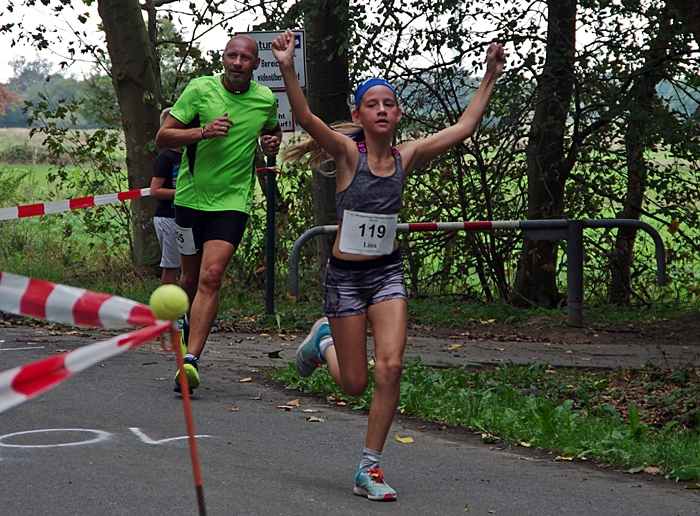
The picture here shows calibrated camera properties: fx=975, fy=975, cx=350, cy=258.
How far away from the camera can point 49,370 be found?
2393 mm

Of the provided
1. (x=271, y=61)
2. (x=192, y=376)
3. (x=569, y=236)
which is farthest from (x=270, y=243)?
(x=192, y=376)

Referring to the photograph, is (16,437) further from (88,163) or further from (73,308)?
(88,163)

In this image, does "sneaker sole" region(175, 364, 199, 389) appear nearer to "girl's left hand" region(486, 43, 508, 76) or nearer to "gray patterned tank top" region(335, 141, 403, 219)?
"gray patterned tank top" region(335, 141, 403, 219)

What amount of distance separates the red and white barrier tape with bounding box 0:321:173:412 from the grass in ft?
11.2

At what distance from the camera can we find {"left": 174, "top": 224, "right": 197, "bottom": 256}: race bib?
682cm

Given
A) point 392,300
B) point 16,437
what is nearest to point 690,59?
point 392,300

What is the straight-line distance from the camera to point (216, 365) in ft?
26.5

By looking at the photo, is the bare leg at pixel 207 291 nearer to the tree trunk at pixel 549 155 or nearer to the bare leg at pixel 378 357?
the bare leg at pixel 378 357

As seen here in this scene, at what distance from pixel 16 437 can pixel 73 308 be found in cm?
301

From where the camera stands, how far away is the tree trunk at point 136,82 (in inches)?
554

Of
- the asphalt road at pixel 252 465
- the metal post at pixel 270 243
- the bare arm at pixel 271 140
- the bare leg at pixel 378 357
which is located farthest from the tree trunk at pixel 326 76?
the bare leg at pixel 378 357

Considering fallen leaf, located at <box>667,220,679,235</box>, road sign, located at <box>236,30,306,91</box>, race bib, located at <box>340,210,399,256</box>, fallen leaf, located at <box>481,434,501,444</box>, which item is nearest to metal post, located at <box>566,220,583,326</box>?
fallen leaf, located at <box>667,220,679,235</box>

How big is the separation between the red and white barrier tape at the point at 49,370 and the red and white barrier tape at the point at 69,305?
0.18ft

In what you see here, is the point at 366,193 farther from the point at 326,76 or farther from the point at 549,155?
the point at 549,155
